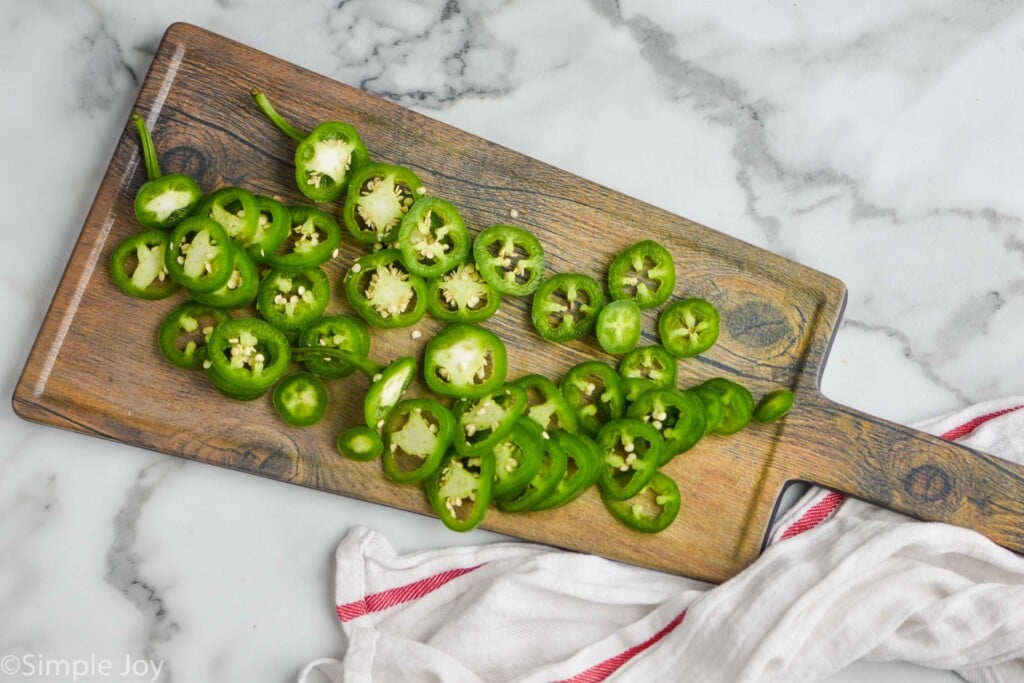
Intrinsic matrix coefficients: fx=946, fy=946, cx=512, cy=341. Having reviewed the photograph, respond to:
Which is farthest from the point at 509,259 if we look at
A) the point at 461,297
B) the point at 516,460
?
the point at 516,460

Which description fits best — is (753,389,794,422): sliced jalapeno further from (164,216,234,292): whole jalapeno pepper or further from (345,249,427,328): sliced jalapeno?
(164,216,234,292): whole jalapeno pepper

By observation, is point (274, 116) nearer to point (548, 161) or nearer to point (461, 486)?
point (548, 161)

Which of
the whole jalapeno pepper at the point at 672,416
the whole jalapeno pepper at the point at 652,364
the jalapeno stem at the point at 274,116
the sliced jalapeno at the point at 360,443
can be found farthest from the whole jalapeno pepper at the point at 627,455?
the jalapeno stem at the point at 274,116

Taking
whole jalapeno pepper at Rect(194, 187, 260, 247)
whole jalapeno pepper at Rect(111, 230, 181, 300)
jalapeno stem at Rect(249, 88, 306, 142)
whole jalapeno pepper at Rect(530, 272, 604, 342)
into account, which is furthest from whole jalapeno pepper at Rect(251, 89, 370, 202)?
whole jalapeno pepper at Rect(530, 272, 604, 342)

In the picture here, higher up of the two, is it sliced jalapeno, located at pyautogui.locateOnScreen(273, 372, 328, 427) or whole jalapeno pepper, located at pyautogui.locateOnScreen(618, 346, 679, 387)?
whole jalapeno pepper, located at pyautogui.locateOnScreen(618, 346, 679, 387)

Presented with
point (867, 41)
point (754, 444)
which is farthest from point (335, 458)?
point (867, 41)

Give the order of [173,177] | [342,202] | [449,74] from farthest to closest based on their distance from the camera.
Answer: [449,74] → [342,202] → [173,177]

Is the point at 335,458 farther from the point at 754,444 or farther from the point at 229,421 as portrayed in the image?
the point at 754,444
